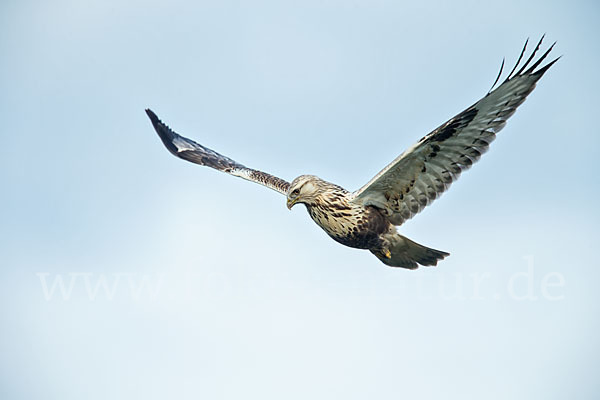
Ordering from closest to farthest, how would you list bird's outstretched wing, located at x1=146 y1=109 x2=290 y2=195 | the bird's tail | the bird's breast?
1. the bird's breast
2. the bird's tail
3. bird's outstretched wing, located at x1=146 y1=109 x2=290 y2=195

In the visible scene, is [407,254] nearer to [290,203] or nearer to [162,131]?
[290,203]

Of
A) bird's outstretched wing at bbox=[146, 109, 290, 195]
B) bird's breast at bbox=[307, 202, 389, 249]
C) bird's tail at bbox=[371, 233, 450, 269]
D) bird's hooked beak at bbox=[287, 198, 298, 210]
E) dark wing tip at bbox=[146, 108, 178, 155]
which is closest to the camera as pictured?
bird's breast at bbox=[307, 202, 389, 249]

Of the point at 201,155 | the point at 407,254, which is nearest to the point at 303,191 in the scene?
the point at 407,254

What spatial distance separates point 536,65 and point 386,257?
3.29 metres

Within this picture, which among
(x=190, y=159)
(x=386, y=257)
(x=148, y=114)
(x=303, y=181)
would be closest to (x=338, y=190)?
(x=303, y=181)

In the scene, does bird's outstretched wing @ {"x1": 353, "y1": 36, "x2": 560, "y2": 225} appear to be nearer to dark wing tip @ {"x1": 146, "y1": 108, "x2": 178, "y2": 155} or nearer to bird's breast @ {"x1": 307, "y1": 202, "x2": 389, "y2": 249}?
bird's breast @ {"x1": 307, "y1": 202, "x2": 389, "y2": 249}

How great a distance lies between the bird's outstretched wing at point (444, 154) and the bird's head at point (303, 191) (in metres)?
0.53

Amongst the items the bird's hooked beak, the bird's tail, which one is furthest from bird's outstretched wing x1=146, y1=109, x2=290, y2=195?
the bird's tail

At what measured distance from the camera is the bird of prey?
8.26 m

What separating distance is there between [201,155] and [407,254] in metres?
4.78

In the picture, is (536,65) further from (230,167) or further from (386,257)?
(230,167)

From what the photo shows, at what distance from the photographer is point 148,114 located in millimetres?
13148

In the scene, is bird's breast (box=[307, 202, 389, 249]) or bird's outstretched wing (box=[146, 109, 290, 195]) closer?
bird's breast (box=[307, 202, 389, 249])

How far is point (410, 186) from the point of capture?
360 inches
